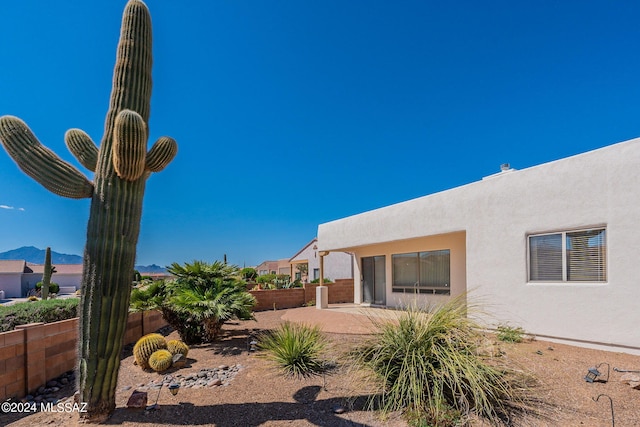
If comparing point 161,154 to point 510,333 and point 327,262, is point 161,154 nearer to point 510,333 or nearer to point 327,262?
point 510,333

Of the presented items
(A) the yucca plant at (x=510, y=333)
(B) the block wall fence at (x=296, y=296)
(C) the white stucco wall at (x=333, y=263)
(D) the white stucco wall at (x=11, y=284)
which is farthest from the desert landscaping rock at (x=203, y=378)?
(D) the white stucco wall at (x=11, y=284)

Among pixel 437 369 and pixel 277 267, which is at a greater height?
pixel 437 369

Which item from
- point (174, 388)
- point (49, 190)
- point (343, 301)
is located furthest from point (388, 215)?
point (49, 190)

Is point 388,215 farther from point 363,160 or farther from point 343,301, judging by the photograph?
point 363,160

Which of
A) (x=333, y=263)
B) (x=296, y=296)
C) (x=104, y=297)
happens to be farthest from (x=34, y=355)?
(x=333, y=263)

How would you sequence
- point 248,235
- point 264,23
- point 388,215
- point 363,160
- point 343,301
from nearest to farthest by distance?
point 264,23 < point 388,215 < point 343,301 < point 363,160 < point 248,235

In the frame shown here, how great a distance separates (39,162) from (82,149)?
1.61 feet

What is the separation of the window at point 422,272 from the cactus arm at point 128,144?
9.89 meters

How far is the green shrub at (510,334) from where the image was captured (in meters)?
7.28

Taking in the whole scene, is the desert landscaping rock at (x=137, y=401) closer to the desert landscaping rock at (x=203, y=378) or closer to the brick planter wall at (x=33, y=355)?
the desert landscaping rock at (x=203, y=378)

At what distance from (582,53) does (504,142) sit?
822 cm

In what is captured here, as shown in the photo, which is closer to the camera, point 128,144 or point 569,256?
point 128,144

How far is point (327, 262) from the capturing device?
28.5 meters

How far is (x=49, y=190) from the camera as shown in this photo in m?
4.10
